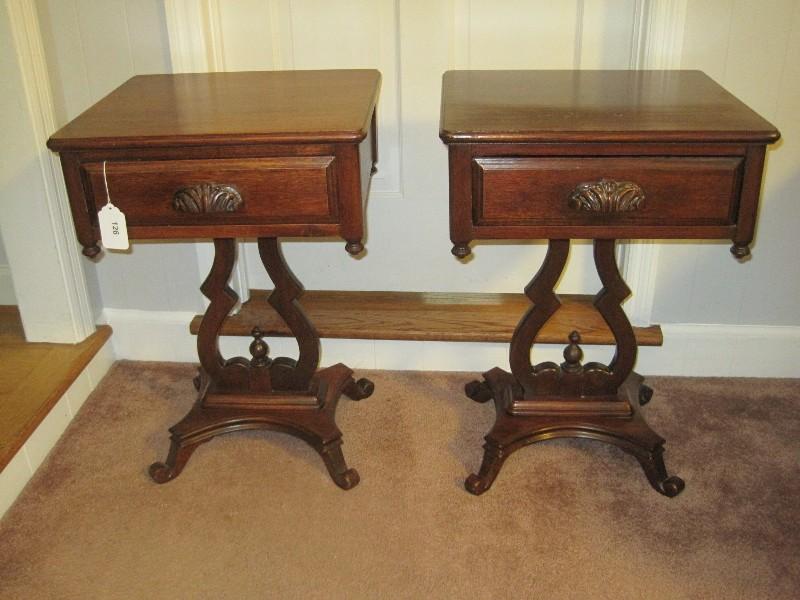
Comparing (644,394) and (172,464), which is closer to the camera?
(172,464)

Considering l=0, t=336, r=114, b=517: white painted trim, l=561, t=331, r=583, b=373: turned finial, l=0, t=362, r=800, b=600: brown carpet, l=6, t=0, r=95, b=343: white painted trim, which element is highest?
l=6, t=0, r=95, b=343: white painted trim

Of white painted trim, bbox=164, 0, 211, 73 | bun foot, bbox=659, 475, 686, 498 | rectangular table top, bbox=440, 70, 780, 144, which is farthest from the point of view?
white painted trim, bbox=164, 0, 211, 73

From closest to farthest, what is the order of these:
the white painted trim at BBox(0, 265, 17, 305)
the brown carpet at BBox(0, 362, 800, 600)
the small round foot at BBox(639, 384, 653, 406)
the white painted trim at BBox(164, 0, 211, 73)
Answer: the brown carpet at BBox(0, 362, 800, 600) → the white painted trim at BBox(164, 0, 211, 73) → the small round foot at BBox(639, 384, 653, 406) → the white painted trim at BBox(0, 265, 17, 305)

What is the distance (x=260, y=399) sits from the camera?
1.70 metres

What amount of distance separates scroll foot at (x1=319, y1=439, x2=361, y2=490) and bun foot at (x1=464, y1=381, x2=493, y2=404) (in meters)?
0.37

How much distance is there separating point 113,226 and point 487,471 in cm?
83

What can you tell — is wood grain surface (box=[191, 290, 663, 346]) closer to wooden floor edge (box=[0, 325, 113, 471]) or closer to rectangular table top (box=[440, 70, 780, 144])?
wooden floor edge (box=[0, 325, 113, 471])

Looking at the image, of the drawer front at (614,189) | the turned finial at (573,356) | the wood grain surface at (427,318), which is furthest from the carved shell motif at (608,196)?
the wood grain surface at (427,318)

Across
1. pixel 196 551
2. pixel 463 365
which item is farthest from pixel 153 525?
pixel 463 365

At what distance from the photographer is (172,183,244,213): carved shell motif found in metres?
1.31

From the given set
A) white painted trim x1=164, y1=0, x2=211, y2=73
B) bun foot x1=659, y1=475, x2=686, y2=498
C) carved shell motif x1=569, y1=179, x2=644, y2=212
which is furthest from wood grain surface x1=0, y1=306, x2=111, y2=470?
bun foot x1=659, y1=475, x2=686, y2=498

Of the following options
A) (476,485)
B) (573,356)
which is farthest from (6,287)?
(573,356)

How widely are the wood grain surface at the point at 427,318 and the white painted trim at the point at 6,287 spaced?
0.53m

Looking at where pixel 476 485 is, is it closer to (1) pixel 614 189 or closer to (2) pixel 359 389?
(2) pixel 359 389
